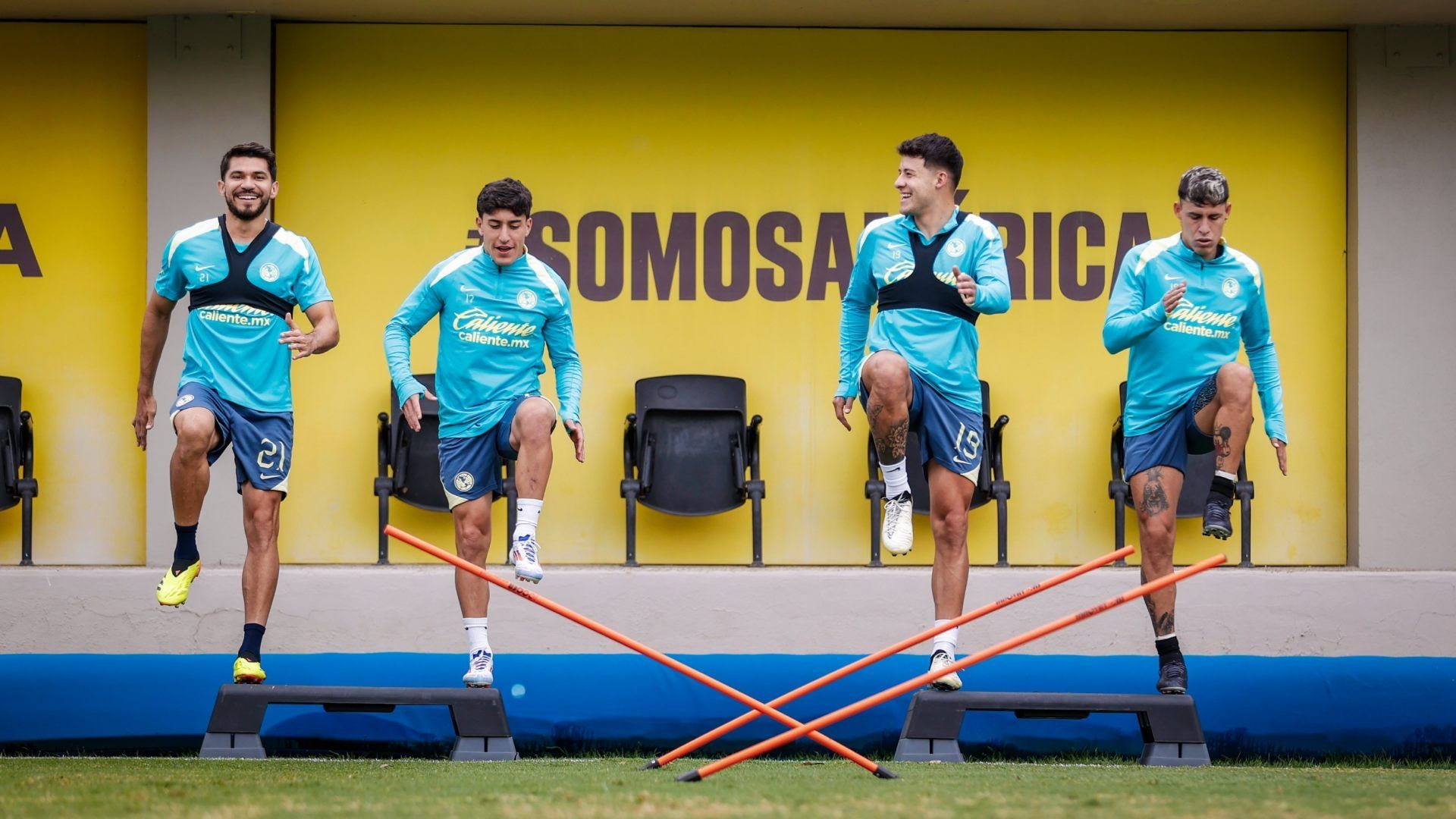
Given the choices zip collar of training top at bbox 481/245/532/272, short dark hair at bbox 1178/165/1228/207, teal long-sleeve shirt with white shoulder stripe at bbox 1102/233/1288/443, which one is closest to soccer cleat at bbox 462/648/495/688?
zip collar of training top at bbox 481/245/532/272

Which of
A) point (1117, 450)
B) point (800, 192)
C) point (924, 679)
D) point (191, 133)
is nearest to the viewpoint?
point (924, 679)

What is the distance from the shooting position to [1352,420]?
21.0 feet

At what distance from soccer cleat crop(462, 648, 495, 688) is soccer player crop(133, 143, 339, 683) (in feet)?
1.87

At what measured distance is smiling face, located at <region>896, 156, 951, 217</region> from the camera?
3994mm

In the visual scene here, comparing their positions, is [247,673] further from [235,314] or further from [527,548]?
[235,314]

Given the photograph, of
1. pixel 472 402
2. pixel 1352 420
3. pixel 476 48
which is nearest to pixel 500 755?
pixel 472 402

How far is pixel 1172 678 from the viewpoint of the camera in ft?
12.9

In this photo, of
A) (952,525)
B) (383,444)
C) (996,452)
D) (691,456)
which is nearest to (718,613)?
(691,456)

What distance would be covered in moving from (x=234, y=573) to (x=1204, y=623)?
3.77 m

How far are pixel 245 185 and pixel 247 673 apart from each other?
51.9 inches

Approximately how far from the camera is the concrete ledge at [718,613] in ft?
18.6

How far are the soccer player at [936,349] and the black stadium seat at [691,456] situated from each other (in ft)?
6.60

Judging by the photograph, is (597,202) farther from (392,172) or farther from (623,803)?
(623,803)

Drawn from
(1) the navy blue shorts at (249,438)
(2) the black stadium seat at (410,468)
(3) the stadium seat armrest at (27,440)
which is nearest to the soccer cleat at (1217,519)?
(1) the navy blue shorts at (249,438)
